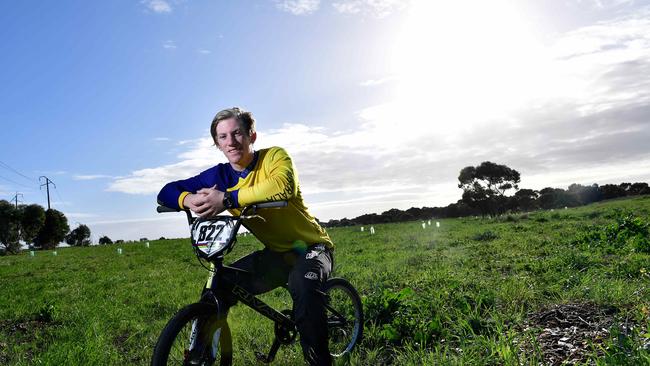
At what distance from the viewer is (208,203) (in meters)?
4.08

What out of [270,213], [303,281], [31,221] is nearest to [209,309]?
[303,281]

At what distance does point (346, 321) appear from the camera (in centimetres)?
585

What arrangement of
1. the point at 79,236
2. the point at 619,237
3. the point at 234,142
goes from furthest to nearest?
the point at 79,236 < the point at 619,237 < the point at 234,142

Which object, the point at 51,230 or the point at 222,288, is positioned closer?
the point at 222,288

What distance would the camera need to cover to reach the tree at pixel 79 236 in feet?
326

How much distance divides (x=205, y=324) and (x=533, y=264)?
8848 mm

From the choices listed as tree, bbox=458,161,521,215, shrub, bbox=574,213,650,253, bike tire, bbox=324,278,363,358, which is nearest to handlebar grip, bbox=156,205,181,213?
bike tire, bbox=324,278,363,358

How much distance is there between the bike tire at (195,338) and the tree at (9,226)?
310 feet

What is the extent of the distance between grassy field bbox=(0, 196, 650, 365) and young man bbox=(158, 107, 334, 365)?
54.1 inches

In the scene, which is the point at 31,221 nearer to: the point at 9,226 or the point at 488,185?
the point at 9,226

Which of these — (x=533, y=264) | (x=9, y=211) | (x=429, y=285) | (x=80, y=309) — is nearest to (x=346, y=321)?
(x=429, y=285)

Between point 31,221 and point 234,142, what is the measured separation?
99.0 meters

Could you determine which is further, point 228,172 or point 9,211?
point 9,211

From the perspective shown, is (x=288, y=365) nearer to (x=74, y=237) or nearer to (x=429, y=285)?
(x=429, y=285)
